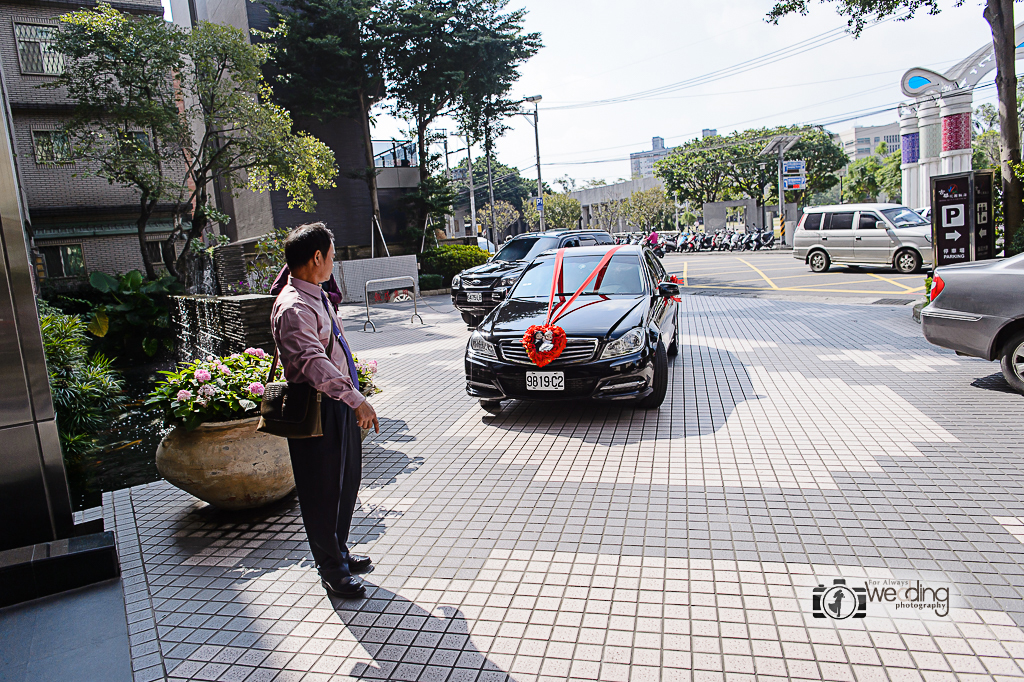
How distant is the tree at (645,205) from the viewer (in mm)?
63406

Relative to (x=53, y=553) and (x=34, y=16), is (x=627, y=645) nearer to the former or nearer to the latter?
(x=53, y=553)

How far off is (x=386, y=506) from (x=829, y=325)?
870 centimetres

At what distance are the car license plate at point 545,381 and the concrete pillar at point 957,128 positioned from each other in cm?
2052

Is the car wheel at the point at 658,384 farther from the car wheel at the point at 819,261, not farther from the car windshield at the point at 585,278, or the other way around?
the car wheel at the point at 819,261

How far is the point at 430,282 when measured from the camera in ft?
70.8

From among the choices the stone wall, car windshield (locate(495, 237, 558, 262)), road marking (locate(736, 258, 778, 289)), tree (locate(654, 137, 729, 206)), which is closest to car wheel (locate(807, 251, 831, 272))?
road marking (locate(736, 258, 778, 289))

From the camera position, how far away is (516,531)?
4027mm

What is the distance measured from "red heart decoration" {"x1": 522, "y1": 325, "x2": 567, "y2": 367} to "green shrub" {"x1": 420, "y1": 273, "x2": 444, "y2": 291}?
15.6m

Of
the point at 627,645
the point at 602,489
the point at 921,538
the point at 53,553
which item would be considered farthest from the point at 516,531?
the point at 53,553

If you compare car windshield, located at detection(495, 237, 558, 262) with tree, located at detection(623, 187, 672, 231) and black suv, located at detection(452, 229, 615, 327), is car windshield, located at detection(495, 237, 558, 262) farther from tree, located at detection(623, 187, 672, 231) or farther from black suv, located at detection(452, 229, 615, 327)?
tree, located at detection(623, 187, 672, 231)

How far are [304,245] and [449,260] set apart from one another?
63.2 feet

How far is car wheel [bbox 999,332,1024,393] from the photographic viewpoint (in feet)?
20.2

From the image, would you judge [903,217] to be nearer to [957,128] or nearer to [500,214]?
[957,128]

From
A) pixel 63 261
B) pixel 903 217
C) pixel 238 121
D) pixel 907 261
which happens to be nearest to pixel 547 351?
pixel 238 121
